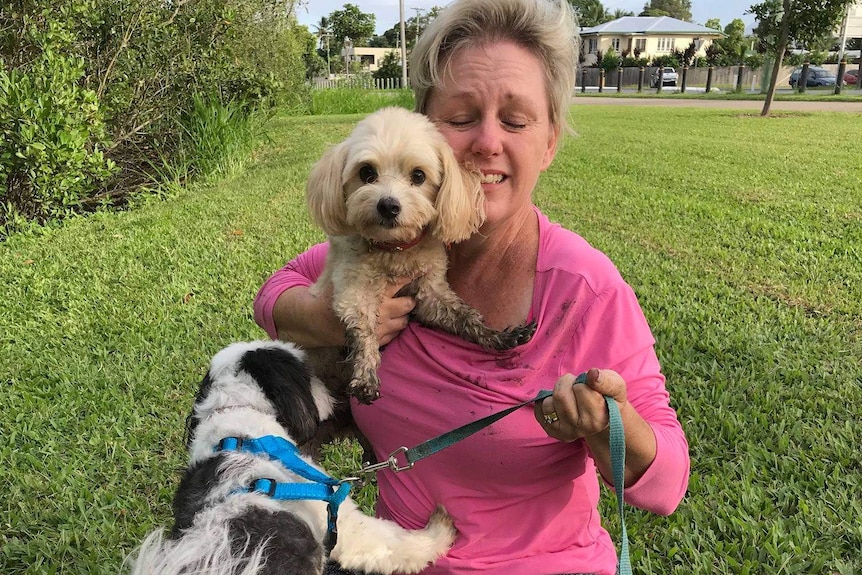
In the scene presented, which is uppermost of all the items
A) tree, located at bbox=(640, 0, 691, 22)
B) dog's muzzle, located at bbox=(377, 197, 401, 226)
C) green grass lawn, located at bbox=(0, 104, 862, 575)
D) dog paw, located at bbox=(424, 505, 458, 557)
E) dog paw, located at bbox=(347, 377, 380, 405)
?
tree, located at bbox=(640, 0, 691, 22)

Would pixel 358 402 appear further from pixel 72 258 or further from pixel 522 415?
pixel 72 258

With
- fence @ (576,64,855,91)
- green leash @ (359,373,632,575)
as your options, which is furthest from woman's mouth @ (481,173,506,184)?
fence @ (576,64,855,91)

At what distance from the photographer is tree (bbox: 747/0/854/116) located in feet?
53.8

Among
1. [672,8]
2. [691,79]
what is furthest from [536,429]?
[672,8]

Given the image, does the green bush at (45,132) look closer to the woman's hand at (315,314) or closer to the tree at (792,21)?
the woman's hand at (315,314)

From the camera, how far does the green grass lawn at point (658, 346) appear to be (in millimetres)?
2725

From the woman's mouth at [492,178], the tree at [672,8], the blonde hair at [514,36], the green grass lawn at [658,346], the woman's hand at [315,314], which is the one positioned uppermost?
the tree at [672,8]

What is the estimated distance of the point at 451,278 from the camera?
2268 millimetres

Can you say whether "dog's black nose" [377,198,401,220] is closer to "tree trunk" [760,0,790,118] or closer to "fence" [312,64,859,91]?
"tree trunk" [760,0,790,118]

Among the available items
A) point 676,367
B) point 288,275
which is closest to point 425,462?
point 288,275

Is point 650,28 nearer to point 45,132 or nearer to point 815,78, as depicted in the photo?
point 815,78

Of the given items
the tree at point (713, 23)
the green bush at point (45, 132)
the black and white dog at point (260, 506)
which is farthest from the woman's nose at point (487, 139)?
the tree at point (713, 23)

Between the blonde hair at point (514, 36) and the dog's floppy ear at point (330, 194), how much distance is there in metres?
0.49

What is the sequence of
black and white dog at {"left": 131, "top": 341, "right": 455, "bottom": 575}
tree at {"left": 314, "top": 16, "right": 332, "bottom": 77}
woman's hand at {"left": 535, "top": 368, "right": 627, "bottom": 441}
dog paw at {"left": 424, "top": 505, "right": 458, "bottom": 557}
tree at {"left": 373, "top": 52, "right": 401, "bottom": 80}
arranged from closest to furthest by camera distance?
woman's hand at {"left": 535, "top": 368, "right": 627, "bottom": 441} < black and white dog at {"left": 131, "top": 341, "right": 455, "bottom": 575} < dog paw at {"left": 424, "top": 505, "right": 458, "bottom": 557} < tree at {"left": 373, "top": 52, "right": 401, "bottom": 80} < tree at {"left": 314, "top": 16, "right": 332, "bottom": 77}
